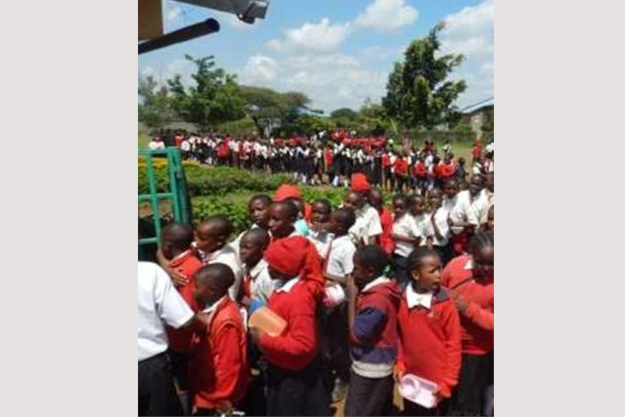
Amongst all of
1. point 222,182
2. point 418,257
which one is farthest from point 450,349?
point 222,182

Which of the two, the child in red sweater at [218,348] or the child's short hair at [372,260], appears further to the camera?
the child's short hair at [372,260]

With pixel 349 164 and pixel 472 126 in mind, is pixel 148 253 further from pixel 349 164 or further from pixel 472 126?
pixel 472 126

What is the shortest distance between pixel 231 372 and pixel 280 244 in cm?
65

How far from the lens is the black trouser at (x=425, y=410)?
119 inches

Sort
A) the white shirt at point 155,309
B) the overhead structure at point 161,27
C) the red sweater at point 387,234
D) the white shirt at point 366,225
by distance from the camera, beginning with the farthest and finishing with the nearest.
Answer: the red sweater at point 387,234 → the white shirt at point 366,225 → the overhead structure at point 161,27 → the white shirt at point 155,309

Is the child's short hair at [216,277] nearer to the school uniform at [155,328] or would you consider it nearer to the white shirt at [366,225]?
the school uniform at [155,328]

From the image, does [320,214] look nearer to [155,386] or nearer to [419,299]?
[419,299]

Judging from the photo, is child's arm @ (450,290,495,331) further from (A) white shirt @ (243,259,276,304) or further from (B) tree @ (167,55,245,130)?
(B) tree @ (167,55,245,130)

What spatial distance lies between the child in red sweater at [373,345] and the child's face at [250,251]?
805 millimetres

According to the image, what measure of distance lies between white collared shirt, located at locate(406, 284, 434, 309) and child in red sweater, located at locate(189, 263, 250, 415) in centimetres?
80

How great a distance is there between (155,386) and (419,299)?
1.24m

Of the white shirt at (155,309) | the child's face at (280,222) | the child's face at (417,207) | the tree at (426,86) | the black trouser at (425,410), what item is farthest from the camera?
the tree at (426,86)

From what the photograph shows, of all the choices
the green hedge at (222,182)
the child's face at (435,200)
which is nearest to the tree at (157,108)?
the green hedge at (222,182)

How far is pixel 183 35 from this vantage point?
4.66 metres
